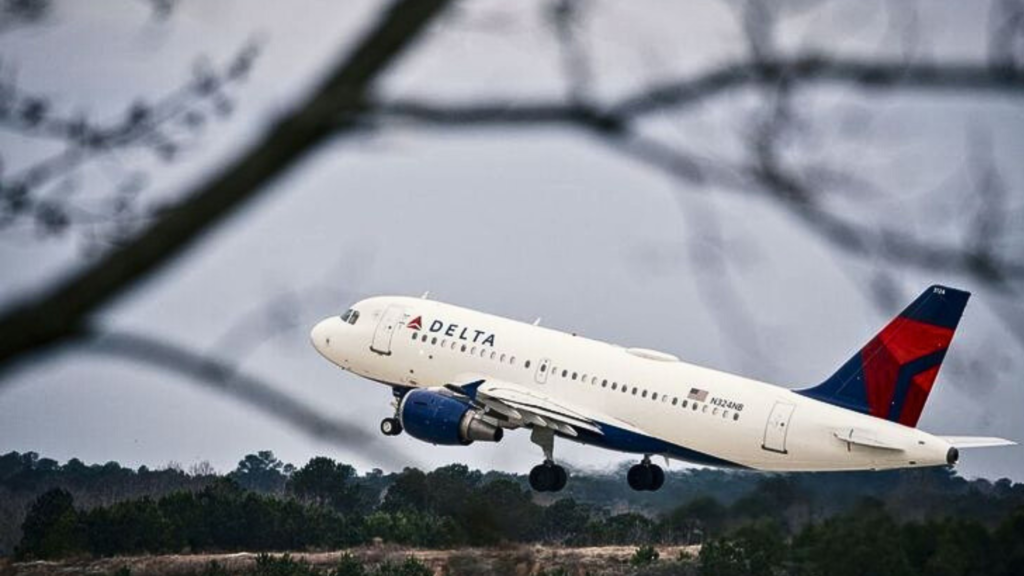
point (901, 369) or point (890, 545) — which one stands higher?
point (901, 369)

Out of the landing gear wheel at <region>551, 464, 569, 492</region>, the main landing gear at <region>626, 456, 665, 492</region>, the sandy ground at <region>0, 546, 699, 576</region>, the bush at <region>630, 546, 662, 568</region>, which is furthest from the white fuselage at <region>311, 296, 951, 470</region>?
the sandy ground at <region>0, 546, 699, 576</region>

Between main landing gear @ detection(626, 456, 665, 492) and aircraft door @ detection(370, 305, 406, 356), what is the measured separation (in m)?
5.85

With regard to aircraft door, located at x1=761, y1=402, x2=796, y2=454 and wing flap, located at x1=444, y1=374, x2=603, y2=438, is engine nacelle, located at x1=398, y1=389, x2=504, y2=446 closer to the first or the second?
wing flap, located at x1=444, y1=374, x2=603, y2=438

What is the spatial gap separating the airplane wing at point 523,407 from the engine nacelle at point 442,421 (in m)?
0.50

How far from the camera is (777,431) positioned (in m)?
44.3

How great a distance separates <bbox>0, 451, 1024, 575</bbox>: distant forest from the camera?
30703 millimetres

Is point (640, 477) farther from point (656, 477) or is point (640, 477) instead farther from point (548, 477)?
point (548, 477)

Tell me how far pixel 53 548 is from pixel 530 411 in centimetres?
1001

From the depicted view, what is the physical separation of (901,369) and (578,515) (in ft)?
23.9

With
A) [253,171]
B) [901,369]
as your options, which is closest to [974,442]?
[901,369]

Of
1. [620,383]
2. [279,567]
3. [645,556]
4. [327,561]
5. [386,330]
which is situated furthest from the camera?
[327,561]

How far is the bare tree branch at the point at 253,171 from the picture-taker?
5156 mm

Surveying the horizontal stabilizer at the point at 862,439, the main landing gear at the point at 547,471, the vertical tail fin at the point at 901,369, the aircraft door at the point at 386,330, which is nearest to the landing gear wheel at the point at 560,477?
the main landing gear at the point at 547,471

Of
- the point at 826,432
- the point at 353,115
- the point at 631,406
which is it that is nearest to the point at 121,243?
the point at 353,115
